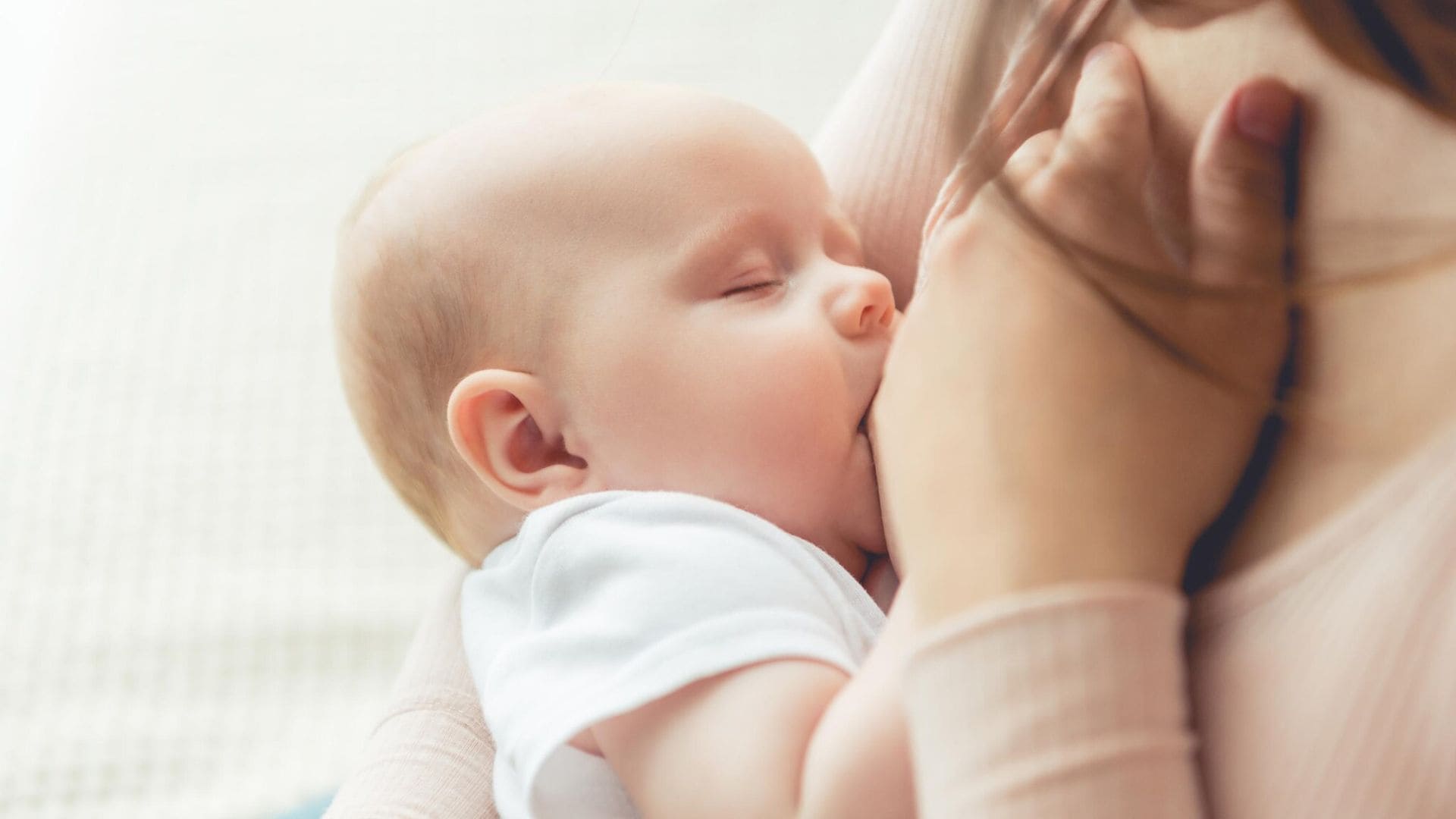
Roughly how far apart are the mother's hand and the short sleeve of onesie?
0.17m

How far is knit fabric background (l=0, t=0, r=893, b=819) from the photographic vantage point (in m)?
1.15

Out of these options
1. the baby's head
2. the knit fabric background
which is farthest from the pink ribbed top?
the knit fabric background

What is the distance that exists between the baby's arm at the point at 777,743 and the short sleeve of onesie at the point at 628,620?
0.05ft

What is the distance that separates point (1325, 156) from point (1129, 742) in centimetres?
21

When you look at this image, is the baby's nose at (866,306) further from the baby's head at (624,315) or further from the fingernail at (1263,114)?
the fingernail at (1263,114)

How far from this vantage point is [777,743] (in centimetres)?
57

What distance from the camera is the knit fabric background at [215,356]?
1154 mm

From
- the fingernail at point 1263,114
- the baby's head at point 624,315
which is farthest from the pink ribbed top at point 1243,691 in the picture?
the baby's head at point 624,315

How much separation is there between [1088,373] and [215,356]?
118 centimetres

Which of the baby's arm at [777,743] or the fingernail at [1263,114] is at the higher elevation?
the fingernail at [1263,114]

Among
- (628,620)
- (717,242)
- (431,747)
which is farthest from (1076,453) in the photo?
(431,747)

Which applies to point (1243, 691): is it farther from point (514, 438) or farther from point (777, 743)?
point (514, 438)

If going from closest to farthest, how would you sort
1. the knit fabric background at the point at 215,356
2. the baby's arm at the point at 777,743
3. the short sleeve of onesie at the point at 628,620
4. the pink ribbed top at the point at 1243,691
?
the pink ribbed top at the point at 1243,691 < the baby's arm at the point at 777,743 < the short sleeve of onesie at the point at 628,620 < the knit fabric background at the point at 215,356

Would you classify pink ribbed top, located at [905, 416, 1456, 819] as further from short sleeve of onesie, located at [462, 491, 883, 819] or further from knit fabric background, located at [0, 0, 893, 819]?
knit fabric background, located at [0, 0, 893, 819]
